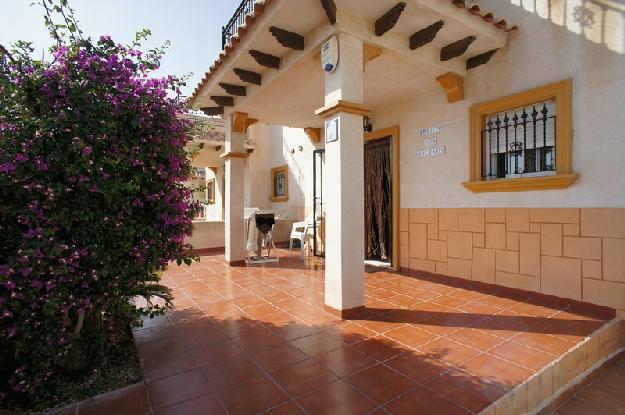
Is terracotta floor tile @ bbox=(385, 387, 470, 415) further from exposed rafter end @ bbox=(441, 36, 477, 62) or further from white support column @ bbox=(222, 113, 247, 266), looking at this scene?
white support column @ bbox=(222, 113, 247, 266)

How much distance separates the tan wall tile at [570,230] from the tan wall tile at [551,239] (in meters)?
0.04

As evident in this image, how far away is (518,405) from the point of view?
7.34 ft

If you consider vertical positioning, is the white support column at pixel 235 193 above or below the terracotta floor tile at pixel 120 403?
above

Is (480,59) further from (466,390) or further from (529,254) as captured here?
(466,390)

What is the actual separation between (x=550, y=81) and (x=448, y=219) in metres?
2.20

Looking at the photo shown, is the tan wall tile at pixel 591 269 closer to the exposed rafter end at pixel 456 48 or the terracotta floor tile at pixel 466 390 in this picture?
the terracotta floor tile at pixel 466 390

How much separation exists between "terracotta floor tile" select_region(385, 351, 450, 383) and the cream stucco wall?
8.77ft

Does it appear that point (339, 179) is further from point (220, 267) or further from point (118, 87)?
point (220, 267)

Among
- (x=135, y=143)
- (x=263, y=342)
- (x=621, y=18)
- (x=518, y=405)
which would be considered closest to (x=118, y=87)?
(x=135, y=143)

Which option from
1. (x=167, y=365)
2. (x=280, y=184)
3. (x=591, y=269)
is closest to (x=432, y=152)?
(x=591, y=269)

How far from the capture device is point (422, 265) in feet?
18.2

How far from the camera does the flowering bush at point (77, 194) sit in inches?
80.2

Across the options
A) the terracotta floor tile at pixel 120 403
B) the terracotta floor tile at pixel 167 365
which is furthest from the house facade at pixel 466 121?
the terracotta floor tile at pixel 120 403

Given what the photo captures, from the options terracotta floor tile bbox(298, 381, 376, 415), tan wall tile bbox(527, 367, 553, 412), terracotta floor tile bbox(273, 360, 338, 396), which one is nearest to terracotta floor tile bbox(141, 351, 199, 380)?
terracotta floor tile bbox(273, 360, 338, 396)
